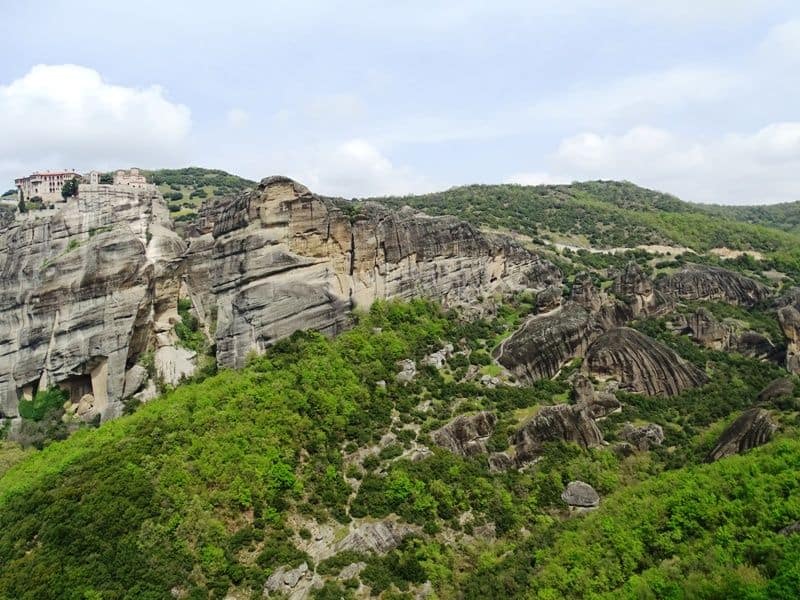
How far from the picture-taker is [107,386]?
4619 cm

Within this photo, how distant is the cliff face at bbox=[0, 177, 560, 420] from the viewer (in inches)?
1745

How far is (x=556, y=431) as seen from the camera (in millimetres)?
39500

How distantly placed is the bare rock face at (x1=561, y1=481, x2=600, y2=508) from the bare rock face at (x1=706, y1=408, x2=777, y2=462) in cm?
682

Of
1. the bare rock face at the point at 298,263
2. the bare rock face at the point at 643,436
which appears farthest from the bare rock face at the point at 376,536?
the bare rock face at the point at 643,436

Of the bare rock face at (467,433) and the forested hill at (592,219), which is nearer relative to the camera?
the bare rock face at (467,433)

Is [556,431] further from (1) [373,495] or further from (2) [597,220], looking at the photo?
(2) [597,220]

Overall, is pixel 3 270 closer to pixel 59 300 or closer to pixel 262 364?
pixel 59 300

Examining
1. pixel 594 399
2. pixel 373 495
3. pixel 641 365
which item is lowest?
pixel 373 495

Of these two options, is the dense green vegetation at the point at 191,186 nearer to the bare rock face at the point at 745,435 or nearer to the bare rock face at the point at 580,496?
the bare rock face at the point at 580,496

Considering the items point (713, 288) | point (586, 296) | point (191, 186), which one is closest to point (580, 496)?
point (586, 296)

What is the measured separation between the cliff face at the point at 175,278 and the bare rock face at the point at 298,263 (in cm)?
9

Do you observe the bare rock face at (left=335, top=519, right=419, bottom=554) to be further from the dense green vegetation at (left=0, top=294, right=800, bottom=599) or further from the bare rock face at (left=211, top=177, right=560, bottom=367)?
the bare rock face at (left=211, top=177, right=560, bottom=367)

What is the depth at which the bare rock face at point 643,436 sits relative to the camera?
39.8m

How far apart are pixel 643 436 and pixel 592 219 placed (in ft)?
222
